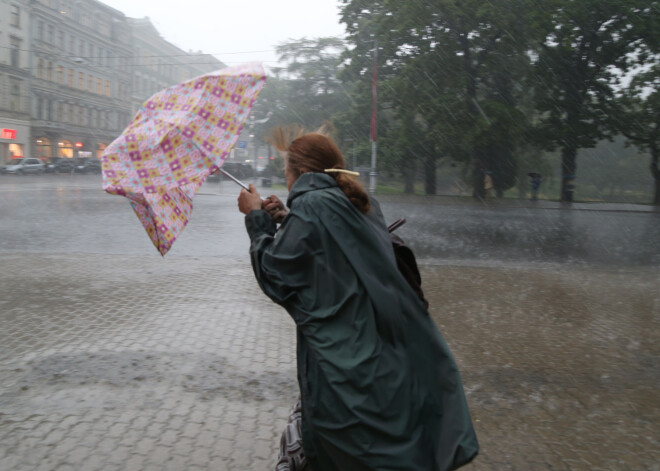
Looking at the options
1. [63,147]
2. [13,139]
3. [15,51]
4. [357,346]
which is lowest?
[357,346]

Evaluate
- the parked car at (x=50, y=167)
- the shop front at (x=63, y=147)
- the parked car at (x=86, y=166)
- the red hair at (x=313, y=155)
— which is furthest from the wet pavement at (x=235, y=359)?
the shop front at (x=63, y=147)

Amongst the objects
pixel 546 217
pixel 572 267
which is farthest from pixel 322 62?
pixel 572 267

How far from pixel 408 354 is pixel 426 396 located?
16cm

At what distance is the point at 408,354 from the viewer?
2.06 m

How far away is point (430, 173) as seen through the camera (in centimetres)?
3806

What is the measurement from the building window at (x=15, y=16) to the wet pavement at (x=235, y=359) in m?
47.7

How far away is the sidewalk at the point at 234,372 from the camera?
11.7 feet

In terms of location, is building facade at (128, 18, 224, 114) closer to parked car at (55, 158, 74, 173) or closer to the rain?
parked car at (55, 158, 74, 173)

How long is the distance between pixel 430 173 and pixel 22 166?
30558 mm

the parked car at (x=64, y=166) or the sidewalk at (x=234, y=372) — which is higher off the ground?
the parked car at (x=64, y=166)

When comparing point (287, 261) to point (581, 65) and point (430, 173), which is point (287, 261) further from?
point (430, 173)

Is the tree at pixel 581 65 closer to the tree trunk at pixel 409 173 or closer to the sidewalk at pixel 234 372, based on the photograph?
the tree trunk at pixel 409 173

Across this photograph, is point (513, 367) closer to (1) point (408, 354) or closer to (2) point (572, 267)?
(1) point (408, 354)

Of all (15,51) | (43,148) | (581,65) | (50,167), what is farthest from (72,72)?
(581,65)
